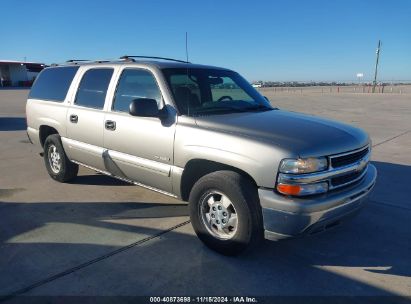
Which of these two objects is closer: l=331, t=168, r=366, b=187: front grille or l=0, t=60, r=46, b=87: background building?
l=331, t=168, r=366, b=187: front grille

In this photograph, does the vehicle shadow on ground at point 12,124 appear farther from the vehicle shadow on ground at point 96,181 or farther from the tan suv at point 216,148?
the tan suv at point 216,148

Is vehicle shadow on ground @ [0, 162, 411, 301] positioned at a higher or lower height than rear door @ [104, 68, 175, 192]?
lower

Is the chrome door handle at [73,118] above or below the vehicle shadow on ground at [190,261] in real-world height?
above

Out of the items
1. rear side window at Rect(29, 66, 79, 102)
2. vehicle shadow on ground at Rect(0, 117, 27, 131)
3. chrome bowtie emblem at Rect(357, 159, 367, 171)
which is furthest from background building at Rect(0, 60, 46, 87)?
chrome bowtie emblem at Rect(357, 159, 367, 171)

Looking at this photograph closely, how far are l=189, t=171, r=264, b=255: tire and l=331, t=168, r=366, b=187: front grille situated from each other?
0.71m

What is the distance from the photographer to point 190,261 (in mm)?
3545

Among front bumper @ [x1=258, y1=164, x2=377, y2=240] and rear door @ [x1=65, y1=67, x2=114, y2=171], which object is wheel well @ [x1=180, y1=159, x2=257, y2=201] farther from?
rear door @ [x1=65, y1=67, x2=114, y2=171]

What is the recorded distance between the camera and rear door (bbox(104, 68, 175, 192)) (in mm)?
4078

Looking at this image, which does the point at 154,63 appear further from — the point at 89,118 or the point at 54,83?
the point at 54,83

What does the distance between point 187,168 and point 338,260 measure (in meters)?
1.72

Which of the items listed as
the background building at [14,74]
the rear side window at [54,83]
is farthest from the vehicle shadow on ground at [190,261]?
the background building at [14,74]

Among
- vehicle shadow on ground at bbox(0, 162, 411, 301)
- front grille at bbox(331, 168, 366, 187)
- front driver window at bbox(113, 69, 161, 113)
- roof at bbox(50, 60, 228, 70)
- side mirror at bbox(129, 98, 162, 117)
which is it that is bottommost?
vehicle shadow on ground at bbox(0, 162, 411, 301)

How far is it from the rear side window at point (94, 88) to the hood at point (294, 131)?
1.69m

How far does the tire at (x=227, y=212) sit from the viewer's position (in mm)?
3322
